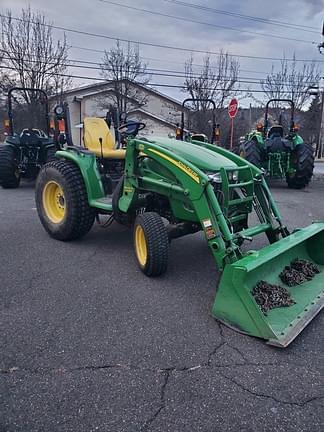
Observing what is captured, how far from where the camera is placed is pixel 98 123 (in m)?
5.51

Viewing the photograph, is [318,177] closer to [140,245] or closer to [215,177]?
[215,177]

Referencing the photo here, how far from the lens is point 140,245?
379 cm

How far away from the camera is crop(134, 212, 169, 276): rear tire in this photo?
11.4 ft

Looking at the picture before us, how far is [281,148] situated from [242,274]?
294 inches

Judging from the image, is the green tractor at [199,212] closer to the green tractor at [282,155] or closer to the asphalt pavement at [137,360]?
the asphalt pavement at [137,360]

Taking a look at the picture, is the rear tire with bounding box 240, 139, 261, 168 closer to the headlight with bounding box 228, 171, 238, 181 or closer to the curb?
the curb

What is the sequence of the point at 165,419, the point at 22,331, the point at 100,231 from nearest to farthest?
1. the point at 165,419
2. the point at 22,331
3. the point at 100,231

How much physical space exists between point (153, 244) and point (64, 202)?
1.85 metres

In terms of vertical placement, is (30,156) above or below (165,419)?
above

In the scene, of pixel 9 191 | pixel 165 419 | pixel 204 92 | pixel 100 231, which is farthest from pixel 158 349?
pixel 204 92

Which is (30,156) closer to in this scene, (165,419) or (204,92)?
(165,419)

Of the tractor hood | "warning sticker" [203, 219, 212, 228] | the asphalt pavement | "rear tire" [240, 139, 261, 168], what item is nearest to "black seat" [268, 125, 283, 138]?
"rear tire" [240, 139, 261, 168]

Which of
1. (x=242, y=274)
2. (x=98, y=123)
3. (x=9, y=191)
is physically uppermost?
(x=98, y=123)

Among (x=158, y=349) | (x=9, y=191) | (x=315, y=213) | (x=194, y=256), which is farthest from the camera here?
(x=9, y=191)
